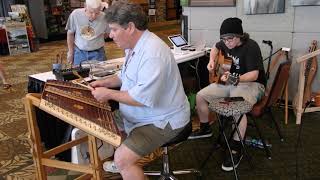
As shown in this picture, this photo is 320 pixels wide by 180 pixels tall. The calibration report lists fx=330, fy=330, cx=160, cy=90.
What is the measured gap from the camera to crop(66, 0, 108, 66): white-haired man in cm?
326

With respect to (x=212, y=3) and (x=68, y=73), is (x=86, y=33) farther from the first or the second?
(x=212, y=3)

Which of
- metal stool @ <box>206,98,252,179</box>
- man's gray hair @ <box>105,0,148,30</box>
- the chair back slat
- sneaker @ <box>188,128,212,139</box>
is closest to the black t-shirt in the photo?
the chair back slat

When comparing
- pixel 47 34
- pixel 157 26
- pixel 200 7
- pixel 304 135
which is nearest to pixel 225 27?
pixel 304 135

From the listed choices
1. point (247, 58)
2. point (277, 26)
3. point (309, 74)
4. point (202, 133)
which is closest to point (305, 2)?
point (277, 26)

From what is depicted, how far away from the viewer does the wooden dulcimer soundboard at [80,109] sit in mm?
1401

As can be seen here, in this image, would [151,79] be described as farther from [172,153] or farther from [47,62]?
[47,62]

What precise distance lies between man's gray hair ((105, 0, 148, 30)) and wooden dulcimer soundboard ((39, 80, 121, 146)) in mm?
427

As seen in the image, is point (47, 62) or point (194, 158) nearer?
point (194, 158)

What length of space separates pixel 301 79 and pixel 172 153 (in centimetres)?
147

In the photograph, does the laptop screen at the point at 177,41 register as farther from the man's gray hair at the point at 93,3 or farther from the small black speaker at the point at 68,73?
the small black speaker at the point at 68,73

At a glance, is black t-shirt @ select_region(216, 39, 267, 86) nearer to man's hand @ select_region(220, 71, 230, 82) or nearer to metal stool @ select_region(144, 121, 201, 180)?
man's hand @ select_region(220, 71, 230, 82)

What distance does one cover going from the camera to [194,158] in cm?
282

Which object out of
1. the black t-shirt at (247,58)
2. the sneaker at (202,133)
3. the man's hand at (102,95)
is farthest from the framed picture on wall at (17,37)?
the man's hand at (102,95)

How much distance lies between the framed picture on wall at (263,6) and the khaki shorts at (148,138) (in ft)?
7.73
